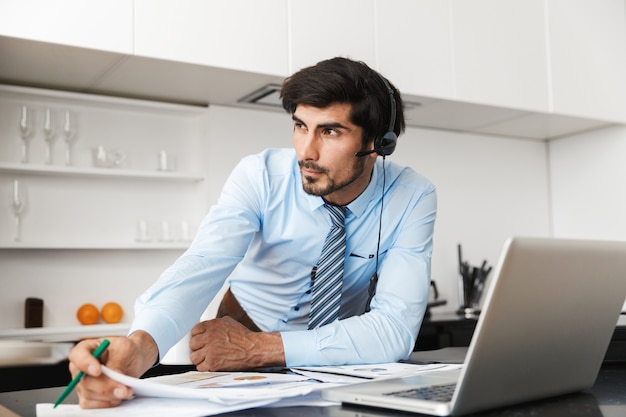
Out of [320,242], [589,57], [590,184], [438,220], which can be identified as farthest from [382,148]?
[590,184]

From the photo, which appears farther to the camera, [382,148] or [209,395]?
[382,148]

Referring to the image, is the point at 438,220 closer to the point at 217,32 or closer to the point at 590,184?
the point at 590,184

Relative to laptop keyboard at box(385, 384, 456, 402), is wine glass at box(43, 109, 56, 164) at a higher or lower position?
higher

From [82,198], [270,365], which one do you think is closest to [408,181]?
[270,365]

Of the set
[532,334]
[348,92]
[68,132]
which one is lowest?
[532,334]

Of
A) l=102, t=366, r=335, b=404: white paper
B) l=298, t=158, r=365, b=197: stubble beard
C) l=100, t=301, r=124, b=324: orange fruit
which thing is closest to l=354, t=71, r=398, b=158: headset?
l=298, t=158, r=365, b=197: stubble beard

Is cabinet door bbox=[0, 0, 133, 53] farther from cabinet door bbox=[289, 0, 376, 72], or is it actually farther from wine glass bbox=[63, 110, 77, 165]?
cabinet door bbox=[289, 0, 376, 72]

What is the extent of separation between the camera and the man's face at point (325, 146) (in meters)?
1.70

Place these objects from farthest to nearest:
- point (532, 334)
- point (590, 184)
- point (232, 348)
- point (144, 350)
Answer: point (590, 184) < point (232, 348) < point (144, 350) < point (532, 334)

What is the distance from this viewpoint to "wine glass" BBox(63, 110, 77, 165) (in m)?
2.76

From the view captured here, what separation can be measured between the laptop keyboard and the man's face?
0.84 metres

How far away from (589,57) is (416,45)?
1.09 metres

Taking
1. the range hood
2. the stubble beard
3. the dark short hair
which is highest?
the range hood

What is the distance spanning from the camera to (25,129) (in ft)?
8.81
